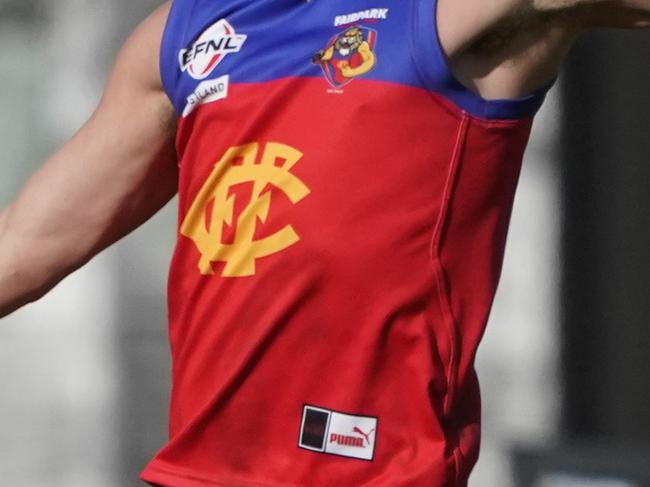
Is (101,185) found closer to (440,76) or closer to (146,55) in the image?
(146,55)

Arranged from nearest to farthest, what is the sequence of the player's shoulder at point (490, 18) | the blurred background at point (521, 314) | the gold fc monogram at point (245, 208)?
1. the player's shoulder at point (490, 18)
2. the gold fc monogram at point (245, 208)
3. the blurred background at point (521, 314)

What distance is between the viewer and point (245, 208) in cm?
158

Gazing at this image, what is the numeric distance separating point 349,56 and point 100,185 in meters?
0.43

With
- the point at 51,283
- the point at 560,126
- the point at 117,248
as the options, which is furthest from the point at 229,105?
the point at 117,248

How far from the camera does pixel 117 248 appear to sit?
3320mm

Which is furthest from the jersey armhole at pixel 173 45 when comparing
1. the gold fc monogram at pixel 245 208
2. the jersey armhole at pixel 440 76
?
the jersey armhole at pixel 440 76

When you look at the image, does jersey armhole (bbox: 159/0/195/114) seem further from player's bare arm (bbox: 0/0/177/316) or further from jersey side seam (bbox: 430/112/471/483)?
jersey side seam (bbox: 430/112/471/483)

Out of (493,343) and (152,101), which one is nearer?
(152,101)

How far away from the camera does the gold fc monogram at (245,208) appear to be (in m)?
1.55

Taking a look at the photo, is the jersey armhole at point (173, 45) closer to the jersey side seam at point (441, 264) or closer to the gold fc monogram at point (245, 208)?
the gold fc monogram at point (245, 208)

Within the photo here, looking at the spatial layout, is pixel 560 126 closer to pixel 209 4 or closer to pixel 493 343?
pixel 493 343

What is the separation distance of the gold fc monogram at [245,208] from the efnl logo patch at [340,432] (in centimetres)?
18

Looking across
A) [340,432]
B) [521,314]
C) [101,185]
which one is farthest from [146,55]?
[521,314]

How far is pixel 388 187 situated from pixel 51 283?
58 cm
